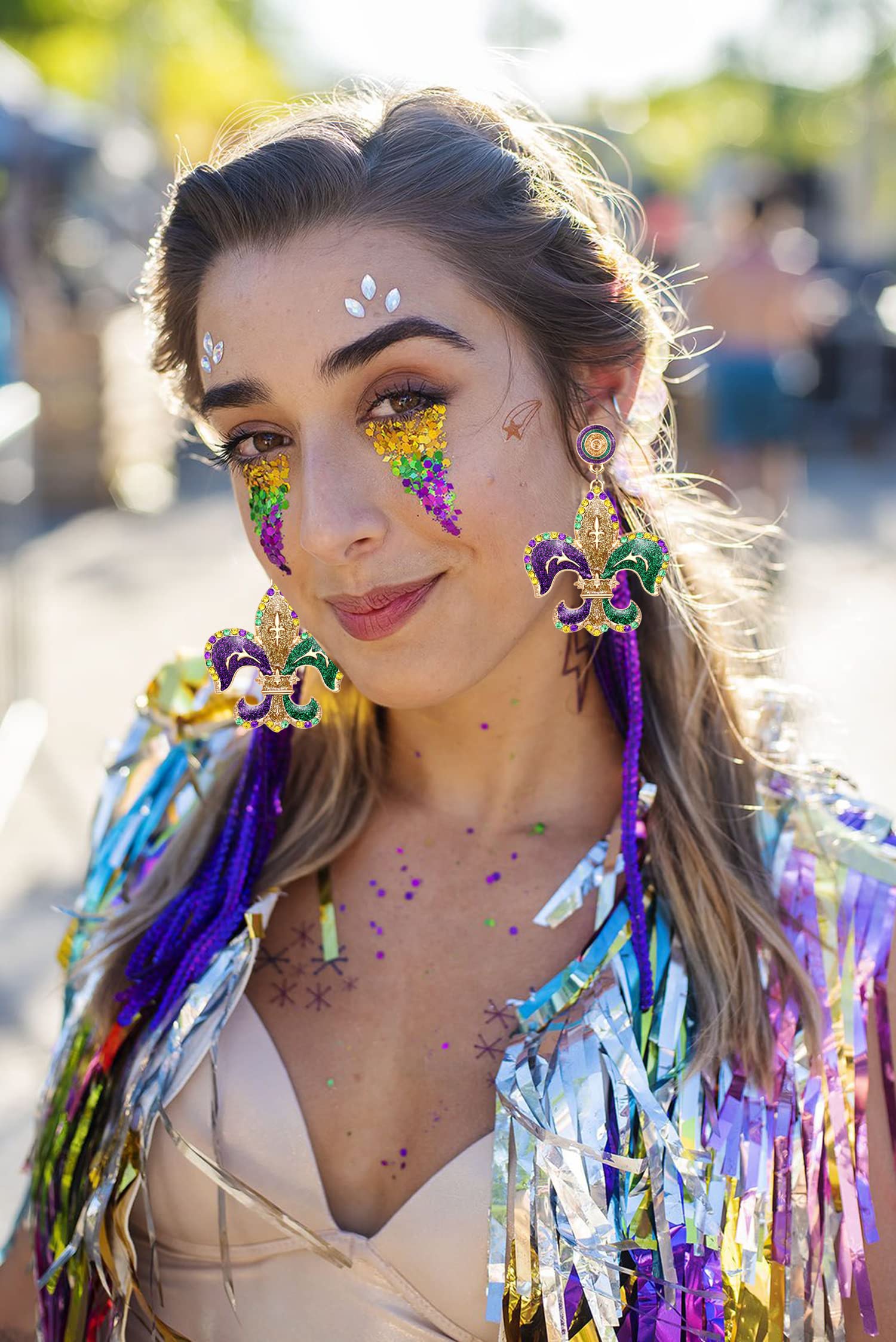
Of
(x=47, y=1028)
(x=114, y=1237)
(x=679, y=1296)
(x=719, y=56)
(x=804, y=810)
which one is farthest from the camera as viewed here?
(x=719, y=56)

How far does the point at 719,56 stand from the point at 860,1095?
152 ft

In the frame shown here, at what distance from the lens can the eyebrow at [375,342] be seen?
1.53 metres

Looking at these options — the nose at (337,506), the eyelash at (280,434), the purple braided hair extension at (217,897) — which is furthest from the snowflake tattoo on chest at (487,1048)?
the eyelash at (280,434)

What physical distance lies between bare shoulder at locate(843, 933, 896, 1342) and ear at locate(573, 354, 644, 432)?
30.6 inches

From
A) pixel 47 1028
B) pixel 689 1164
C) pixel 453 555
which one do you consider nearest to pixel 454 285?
pixel 453 555

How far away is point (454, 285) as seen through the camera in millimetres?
1584

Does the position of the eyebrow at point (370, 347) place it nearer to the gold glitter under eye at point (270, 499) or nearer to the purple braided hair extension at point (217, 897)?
the gold glitter under eye at point (270, 499)

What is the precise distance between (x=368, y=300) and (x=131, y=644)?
557 centimetres

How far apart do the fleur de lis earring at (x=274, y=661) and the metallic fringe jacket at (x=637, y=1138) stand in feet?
0.88

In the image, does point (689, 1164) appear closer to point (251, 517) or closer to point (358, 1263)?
point (358, 1263)

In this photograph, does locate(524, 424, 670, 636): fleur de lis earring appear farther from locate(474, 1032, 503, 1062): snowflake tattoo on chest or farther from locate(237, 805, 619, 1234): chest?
locate(474, 1032, 503, 1062): snowflake tattoo on chest

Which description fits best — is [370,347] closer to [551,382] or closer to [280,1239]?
[551,382]

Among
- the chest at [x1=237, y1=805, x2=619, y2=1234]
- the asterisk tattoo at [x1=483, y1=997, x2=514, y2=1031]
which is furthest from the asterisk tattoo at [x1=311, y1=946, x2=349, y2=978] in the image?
the asterisk tattoo at [x1=483, y1=997, x2=514, y2=1031]

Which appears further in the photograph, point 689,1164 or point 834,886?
point 834,886
